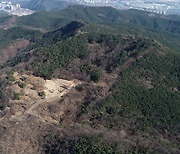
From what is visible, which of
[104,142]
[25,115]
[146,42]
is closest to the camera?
[104,142]

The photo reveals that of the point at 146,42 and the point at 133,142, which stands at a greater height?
the point at 146,42

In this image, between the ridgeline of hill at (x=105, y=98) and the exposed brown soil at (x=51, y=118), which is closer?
the ridgeline of hill at (x=105, y=98)

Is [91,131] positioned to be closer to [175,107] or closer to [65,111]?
Result: [65,111]

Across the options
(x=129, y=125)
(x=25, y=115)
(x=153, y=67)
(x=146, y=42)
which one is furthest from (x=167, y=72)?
(x=25, y=115)

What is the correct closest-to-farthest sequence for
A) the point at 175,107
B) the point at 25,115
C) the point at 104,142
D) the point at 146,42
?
the point at 104,142
the point at 25,115
the point at 175,107
the point at 146,42

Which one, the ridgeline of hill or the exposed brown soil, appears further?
the exposed brown soil

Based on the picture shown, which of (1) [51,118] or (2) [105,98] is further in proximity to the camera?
(2) [105,98]

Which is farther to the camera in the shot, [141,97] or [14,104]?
[141,97]

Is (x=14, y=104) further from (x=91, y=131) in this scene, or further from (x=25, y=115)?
(x=91, y=131)

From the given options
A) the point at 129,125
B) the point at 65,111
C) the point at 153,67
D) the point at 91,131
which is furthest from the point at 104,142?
the point at 153,67

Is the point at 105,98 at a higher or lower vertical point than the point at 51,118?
higher
